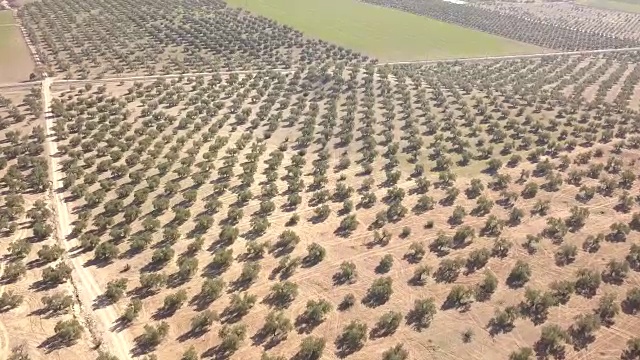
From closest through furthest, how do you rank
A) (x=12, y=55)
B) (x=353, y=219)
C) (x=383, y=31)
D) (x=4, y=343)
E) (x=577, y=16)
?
(x=4, y=343) → (x=353, y=219) → (x=12, y=55) → (x=383, y=31) → (x=577, y=16)

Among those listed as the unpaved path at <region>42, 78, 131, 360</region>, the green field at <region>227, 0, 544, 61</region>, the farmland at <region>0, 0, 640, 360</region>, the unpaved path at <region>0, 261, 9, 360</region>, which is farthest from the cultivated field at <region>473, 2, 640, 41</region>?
the unpaved path at <region>0, 261, 9, 360</region>

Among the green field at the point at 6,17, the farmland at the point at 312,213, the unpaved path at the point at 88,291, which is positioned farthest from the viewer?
the green field at the point at 6,17

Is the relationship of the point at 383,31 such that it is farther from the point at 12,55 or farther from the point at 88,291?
the point at 88,291

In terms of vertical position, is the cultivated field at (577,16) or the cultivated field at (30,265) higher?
the cultivated field at (577,16)

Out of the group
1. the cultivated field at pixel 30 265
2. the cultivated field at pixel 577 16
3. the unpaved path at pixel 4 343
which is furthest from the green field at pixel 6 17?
the cultivated field at pixel 577 16

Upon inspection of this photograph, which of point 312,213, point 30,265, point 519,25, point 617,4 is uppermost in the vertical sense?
point 617,4

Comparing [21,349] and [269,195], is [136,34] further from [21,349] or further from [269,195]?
[21,349]

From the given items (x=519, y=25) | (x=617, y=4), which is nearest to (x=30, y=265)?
(x=519, y=25)

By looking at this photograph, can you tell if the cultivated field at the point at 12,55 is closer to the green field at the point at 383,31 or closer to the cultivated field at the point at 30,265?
the cultivated field at the point at 30,265
